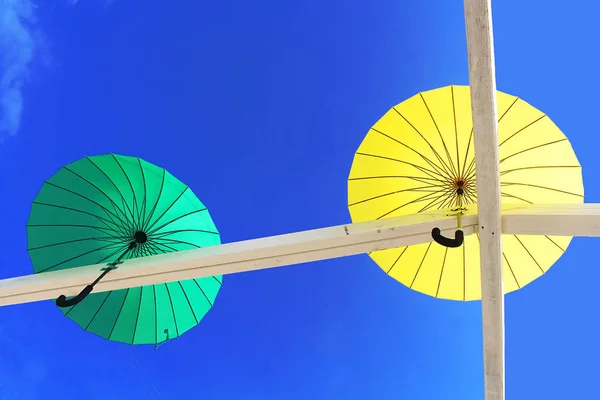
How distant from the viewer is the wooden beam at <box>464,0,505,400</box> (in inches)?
91.4

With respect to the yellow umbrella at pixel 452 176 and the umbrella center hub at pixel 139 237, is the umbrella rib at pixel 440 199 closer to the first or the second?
the yellow umbrella at pixel 452 176

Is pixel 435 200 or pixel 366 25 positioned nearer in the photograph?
pixel 435 200

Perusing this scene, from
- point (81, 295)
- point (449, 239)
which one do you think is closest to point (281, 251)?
point (449, 239)

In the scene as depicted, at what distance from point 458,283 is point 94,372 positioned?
686cm

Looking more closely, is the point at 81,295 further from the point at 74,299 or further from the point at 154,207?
the point at 154,207

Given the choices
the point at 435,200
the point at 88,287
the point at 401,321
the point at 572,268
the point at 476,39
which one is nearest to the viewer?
the point at 476,39

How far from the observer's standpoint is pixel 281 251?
314 centimetres

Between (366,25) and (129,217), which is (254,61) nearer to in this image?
(366,25)

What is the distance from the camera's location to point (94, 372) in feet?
27.2

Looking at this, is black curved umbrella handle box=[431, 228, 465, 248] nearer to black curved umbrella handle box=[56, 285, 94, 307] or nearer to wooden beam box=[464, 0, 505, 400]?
wooden beam box=[464, 0, 505, 400]

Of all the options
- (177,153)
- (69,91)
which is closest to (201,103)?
(177,153)

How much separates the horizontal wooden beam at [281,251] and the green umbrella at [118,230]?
4.15ft

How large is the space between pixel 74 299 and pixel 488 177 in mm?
2768

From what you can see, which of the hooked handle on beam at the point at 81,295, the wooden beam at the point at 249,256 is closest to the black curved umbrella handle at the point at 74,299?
the hooked handle on beam at the point at 81,295
